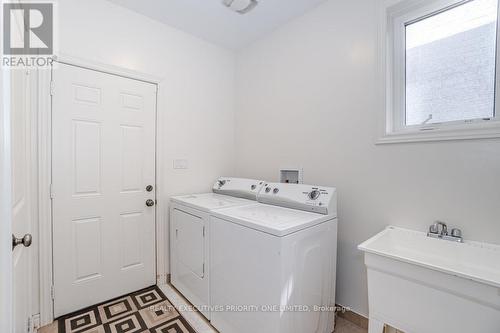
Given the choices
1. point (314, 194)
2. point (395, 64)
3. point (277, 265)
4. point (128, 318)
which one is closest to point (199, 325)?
point (128, 318)

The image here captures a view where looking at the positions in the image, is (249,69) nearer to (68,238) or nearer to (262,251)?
(262,251)

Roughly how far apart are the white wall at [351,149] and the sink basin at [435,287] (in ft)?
0.47

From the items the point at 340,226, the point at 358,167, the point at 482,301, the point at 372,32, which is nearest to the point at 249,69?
the point at 372,32

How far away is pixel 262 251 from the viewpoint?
1.33m

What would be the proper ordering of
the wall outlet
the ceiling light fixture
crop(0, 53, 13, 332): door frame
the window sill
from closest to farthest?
crop(0, 53, 13, 332): door frame → the window sill → the ceiling light fixture → the wall outlet

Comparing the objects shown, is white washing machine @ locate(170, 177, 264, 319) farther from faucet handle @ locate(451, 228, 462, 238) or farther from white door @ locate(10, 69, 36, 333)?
faucet handle @ locate(451, 228, 462, 238)

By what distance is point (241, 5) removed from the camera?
193 cm

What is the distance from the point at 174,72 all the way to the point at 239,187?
138 cm

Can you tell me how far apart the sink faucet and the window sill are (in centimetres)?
52

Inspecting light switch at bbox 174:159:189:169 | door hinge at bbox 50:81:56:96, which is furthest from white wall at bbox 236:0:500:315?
door hinge at bbox 50:81:56:96

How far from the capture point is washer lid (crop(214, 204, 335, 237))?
51.4 inches

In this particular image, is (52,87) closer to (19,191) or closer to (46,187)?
(46,187)

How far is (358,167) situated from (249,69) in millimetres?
1713

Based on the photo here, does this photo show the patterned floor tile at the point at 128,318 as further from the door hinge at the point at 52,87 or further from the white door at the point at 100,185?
the door hinge at the point at 52,87
